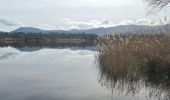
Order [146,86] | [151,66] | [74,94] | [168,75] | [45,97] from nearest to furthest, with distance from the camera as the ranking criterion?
[45,97] < [74,94] < [146,86] < [168,75] < [151,66]

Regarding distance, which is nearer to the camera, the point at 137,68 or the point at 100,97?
the point at 100,97

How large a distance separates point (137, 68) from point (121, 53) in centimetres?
136

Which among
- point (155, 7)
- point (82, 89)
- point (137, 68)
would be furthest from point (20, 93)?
point (155, 7)

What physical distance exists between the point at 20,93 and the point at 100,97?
2.55 metres

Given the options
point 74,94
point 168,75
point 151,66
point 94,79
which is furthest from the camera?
point 94,79

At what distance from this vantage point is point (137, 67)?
51.2 ft

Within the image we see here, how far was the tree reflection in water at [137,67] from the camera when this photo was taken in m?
12.9

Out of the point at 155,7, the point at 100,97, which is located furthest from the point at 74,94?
the point at 155,7

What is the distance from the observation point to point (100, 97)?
1178cm

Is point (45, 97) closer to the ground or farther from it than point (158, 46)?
closer to the ground

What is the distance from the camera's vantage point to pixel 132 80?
14344 millimetres

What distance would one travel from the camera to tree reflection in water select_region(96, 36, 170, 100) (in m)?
12.9

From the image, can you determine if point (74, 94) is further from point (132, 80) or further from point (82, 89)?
point (132, 80)

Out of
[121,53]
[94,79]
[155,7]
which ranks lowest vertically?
[94,79]
